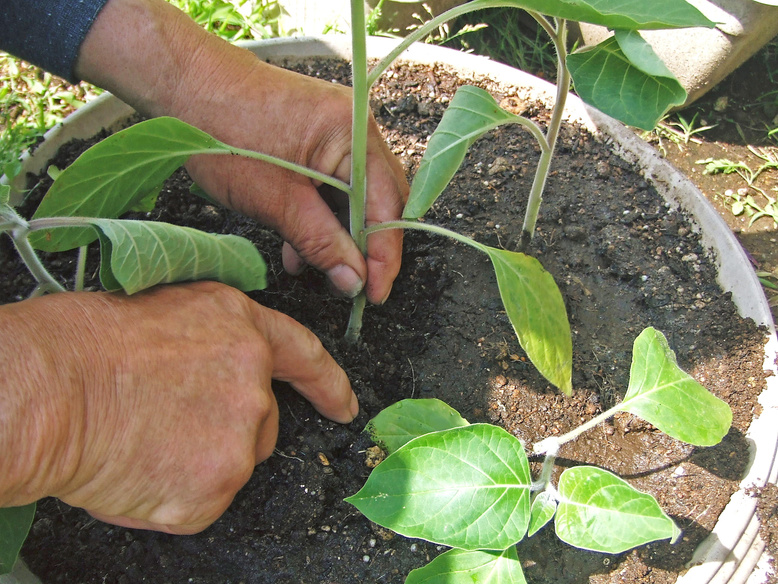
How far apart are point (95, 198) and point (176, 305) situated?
0.64 ft

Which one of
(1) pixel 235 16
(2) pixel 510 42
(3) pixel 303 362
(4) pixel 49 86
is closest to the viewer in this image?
(3) pixel 303 362

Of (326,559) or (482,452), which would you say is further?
(326,559)

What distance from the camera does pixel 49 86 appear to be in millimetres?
1695

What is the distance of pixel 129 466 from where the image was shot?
2.55 feet

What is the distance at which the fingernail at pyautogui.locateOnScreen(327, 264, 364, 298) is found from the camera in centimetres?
109

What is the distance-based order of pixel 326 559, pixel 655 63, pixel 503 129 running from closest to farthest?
pixel 655 63 → pixel 326 559 → pixel 503 129

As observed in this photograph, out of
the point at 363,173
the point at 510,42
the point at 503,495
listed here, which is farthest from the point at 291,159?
the point at 510,42

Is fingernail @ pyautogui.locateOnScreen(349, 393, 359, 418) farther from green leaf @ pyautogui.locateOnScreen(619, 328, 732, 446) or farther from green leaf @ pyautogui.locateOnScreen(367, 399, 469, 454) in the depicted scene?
green leaf @ pyautogui.locateOnScreen(619, 328, 732, 446)

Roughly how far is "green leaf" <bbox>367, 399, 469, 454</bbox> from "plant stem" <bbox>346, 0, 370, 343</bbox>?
0.23m

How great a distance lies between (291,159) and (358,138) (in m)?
0.25

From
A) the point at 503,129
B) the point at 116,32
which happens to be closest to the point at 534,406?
the point at 503,129

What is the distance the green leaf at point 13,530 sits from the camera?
822 millimetres

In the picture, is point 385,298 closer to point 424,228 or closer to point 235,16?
point 424,228

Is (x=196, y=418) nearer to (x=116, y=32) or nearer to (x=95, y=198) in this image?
(x=95, y=198)
